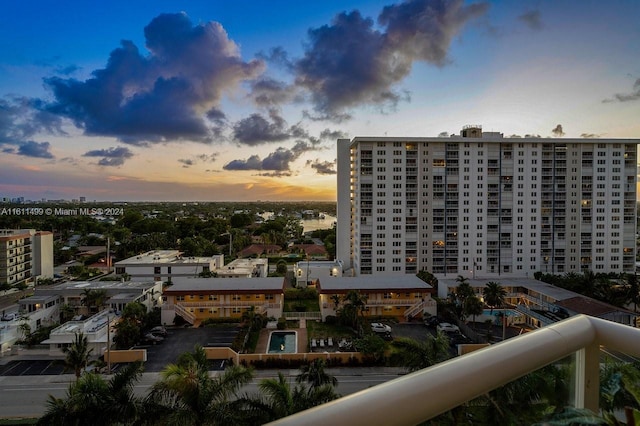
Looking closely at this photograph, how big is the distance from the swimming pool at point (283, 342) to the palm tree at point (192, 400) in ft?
29.1

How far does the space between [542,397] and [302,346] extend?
56.4ft

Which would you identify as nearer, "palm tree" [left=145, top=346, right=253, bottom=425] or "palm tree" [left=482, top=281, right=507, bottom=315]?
"palm tree" [left=145, top=346, right=253, bottom=425]

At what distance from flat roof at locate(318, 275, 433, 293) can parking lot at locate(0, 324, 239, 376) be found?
6.03 metres

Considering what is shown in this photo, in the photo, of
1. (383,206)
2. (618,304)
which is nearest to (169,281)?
(383,206)

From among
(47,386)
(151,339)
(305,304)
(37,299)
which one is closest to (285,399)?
(47,386)

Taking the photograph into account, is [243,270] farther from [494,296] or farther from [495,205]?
[495,205]

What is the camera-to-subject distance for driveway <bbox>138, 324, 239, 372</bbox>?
15.6 meters

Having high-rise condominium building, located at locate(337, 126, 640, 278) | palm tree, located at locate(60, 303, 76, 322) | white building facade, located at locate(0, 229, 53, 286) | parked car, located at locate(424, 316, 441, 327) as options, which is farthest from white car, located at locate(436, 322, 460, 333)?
white building facade, located at locate(0, 229, 53, 286)

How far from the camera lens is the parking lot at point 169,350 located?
14.9m

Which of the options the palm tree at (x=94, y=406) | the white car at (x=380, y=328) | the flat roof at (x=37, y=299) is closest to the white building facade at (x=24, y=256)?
the flat roof at (x=37, y=299)

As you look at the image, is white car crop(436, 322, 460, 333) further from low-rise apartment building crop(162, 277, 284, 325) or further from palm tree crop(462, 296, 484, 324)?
low-rise apartment building crop(162, 277, 284, 325)

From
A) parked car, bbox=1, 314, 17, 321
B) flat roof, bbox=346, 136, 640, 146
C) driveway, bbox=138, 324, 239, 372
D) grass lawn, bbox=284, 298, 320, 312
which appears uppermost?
flat roof, bbox=346, 136, 640, 146

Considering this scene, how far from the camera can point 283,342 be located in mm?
18016

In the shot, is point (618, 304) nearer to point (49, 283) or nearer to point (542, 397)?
point (542, 397)
